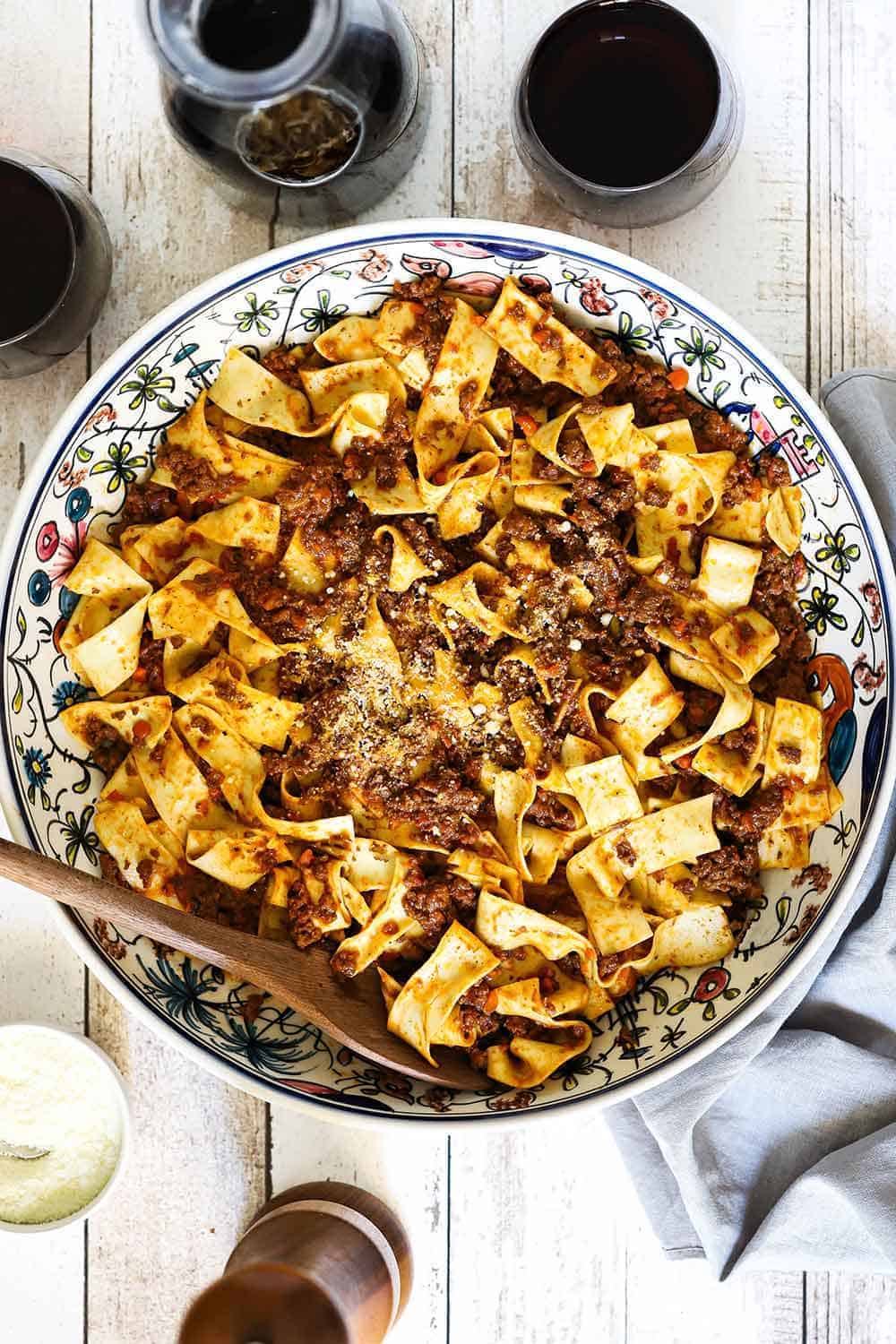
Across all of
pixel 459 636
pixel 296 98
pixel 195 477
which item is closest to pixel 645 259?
pixel 296 98

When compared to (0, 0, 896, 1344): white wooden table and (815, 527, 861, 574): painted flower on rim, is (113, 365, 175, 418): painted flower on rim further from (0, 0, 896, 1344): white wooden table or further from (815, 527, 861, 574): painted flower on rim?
(815, 527, 861, 574): painted flower on rim

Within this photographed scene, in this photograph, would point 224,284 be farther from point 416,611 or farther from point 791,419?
point 791,419

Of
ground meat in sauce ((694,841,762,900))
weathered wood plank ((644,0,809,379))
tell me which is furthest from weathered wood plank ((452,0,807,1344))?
ground meat in sauce ((694,841,762,900))

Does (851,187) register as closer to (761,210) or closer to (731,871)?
(761,210)

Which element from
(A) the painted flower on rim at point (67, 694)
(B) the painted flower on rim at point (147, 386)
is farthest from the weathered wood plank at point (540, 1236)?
(B) the painted flower on rim at point (147, 386)

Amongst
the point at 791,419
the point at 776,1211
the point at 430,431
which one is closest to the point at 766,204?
the point at 791,419

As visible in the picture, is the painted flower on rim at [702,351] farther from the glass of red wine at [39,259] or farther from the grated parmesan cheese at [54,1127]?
the grated parmesan cheese at [54,1127]
